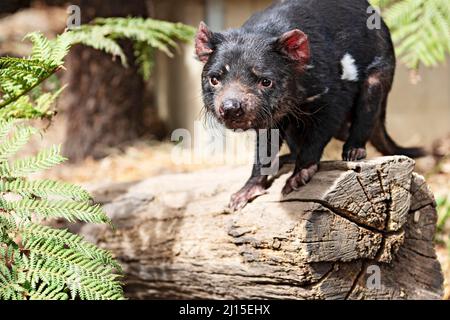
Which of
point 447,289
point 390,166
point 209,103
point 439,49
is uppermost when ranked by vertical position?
point 439,49

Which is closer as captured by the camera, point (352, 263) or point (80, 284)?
point (80, 284)

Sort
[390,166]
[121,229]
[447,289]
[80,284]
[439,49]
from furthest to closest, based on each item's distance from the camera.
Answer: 1. [439,49]
2. [447,289]
3. [121,229]
4. [390,166]
5. [80,284]

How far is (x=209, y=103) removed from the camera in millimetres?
3193

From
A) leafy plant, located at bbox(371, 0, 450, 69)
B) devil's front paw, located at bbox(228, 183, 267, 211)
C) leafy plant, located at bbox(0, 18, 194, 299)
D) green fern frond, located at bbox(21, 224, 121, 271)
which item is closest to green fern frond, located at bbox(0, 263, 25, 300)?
leafy plant, located at bbox(0, 18, 194, 299)

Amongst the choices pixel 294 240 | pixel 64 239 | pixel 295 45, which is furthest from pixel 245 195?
pixel 64 239

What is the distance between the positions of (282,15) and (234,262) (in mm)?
1334

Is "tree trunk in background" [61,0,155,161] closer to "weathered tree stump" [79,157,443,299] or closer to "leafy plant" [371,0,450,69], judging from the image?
"leafy plant" [371,0,450,69]

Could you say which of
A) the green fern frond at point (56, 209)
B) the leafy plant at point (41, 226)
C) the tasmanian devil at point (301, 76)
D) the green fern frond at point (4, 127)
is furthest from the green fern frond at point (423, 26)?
the green fern frond at point (4, 127)

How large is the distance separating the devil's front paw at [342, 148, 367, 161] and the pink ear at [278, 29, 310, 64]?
63 centimetres

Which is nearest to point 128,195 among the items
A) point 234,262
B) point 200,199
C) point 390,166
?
point 200,199

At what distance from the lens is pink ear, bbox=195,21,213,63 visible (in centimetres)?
317

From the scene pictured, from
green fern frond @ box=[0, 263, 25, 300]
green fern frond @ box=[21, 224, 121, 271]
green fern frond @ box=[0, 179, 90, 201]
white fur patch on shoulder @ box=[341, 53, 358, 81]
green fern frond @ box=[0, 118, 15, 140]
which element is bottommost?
green fern frond @ box=[0, 263, 25, 300]

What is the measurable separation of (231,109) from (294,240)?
685 mm

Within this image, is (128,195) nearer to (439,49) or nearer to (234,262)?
(234,262)
